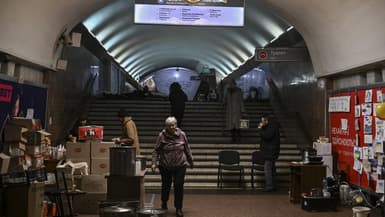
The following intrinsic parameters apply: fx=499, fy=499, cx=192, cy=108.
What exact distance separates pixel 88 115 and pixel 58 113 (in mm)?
4093

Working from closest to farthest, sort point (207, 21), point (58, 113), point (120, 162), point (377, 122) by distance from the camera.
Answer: point (120, 162), point (377, 122), point (207, 21), point (58, 113)

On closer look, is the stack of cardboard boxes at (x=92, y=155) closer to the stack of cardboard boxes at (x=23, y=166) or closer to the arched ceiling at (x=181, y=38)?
the stack of cardboard boxes at (x=23, y=166)

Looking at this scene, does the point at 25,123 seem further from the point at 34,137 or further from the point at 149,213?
the point at 149,213

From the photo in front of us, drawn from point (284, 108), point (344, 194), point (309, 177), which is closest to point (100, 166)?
point (309, 177)

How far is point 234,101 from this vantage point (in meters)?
12.9

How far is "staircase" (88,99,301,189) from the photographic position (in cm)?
1102

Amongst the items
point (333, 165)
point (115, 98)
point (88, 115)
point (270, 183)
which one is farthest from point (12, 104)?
point (115, 98)

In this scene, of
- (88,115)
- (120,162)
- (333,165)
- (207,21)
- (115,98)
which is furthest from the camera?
(115,98)

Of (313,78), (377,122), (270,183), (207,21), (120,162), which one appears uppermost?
(207,21)

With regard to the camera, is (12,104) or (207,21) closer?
(12,104)

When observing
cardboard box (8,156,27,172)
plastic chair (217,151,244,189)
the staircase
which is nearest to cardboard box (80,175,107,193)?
cardboard box (8,156,27,172)

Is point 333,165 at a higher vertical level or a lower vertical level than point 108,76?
lower

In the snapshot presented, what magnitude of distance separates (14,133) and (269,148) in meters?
5.14

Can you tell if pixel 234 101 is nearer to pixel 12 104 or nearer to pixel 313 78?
pixel 313 78
